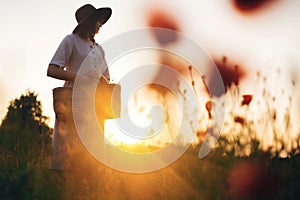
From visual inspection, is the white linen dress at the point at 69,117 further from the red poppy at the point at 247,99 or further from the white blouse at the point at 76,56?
the red poppy at the point at 247,99

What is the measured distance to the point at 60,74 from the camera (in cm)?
368

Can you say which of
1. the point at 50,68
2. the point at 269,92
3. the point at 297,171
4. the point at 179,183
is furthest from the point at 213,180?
the point at 50,68

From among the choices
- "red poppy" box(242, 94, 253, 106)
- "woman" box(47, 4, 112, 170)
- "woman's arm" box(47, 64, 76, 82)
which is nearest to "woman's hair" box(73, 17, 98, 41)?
"woman" box(47, 4, 112, 170)

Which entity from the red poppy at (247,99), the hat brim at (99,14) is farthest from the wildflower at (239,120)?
the hat brim at (99,14)

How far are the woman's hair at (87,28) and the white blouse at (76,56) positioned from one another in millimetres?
50

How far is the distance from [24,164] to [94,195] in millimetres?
1555

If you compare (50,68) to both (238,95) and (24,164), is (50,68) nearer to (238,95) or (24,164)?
(238,95)

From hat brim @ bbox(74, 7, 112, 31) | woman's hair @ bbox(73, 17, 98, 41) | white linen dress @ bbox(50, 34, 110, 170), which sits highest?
hat brim @ bbox(74, 7, 112, 31)

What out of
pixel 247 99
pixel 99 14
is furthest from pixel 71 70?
pixel 247 99

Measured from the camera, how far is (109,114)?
3807 millimetres

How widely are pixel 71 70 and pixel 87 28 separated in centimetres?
34

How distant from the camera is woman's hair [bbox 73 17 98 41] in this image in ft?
12.8

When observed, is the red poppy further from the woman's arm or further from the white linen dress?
the woman's arm

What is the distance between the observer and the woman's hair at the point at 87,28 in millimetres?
3906
